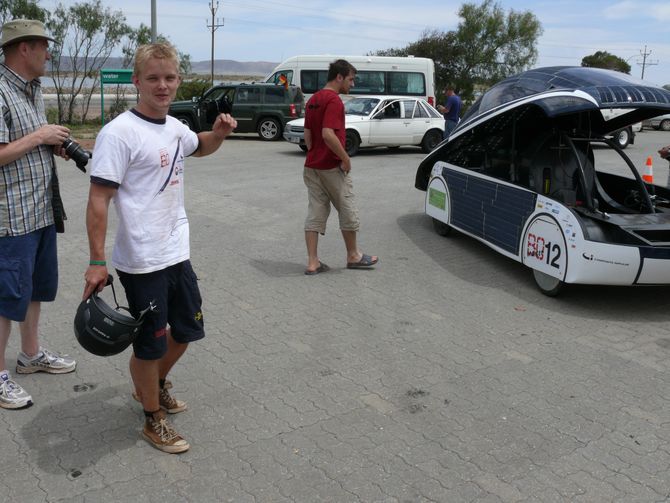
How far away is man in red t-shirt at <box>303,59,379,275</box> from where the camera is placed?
19.9ft

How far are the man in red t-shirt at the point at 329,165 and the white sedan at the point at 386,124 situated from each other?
9527 millimetres

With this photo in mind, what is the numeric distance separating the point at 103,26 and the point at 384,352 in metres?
21.3

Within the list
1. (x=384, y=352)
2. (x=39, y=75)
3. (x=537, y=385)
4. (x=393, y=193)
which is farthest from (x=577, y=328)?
(x=393, y=193)

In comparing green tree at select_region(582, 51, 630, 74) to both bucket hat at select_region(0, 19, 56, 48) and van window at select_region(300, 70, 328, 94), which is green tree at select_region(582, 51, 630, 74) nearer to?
van window at select_region(300, 70, 328, 94)

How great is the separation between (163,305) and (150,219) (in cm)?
42

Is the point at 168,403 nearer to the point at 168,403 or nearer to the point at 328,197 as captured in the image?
the point at 168,403

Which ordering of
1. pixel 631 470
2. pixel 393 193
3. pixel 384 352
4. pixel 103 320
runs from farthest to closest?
pixel 393 193 → pixel 384 352 → pixel 631 470 → pixel 103 320

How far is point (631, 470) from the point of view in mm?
3307

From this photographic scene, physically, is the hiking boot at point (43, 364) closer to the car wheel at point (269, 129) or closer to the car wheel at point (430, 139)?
the car wheel at point (430, 139)

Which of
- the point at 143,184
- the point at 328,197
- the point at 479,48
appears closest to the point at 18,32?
the point at 143,184

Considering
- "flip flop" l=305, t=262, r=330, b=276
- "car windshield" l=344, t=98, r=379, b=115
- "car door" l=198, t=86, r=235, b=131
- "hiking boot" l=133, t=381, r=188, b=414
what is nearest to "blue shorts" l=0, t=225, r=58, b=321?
"hiking boot" l=133, t=381, r=188, b=414

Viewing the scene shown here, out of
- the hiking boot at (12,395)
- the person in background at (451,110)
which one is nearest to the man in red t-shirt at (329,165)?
the hiking boot at (12,395)

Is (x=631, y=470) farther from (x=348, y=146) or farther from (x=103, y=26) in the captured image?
(x=103, y=26)

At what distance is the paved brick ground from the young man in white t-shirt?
1.25 ft
